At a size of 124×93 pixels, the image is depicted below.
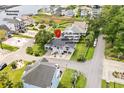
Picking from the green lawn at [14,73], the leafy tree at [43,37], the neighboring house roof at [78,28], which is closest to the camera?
the green lawn at [14,73]

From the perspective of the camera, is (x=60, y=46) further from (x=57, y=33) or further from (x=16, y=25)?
(x=16, y=25)

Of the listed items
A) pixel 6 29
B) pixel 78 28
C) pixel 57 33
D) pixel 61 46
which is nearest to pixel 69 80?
pixel 61 46

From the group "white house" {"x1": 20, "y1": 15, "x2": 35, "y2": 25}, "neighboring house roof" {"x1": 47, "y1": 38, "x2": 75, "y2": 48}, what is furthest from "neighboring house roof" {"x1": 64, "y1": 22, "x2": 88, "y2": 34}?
"white house" {"x1": 20, "y1": 15, "x2": 35, "y2": 25}

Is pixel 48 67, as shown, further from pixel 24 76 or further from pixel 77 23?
pixel 77 23

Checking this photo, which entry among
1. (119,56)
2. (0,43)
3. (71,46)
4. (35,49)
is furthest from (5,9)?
(119,56)

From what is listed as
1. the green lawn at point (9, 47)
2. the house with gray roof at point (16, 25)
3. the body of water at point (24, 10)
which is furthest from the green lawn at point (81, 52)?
the body of water at point (24, 10)

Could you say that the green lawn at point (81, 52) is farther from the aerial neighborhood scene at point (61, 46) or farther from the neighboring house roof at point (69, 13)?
the neighboring house roof at point (69, 13)
